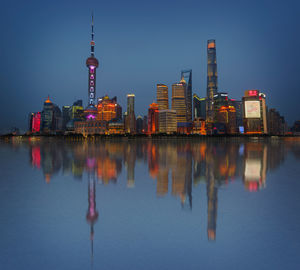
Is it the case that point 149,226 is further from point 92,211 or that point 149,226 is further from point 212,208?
point 212,208

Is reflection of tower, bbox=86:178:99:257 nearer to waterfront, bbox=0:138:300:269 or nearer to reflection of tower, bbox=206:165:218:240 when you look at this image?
waterfront, bbox=0:138:300:269

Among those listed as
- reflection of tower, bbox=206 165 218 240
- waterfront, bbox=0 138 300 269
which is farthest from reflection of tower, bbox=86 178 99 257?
reflection of tower, bbox=206 165 218 240

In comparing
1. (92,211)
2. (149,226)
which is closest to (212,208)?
(149,226)

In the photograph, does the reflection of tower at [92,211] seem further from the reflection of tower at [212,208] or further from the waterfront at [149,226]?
the reflection of tower at [212,208]

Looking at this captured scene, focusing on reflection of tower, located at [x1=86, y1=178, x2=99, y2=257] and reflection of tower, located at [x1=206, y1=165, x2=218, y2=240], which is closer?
reflection of tower, located at [x1=206, y1=165, x2=218, y2=240]

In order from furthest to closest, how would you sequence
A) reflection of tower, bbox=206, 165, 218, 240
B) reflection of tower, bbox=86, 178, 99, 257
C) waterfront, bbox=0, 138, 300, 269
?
reflection of tower, bbox=86, 178, 99, 257 < reflection of tower, bbox=206, 165, 218, 240 < waterfront, bbox=0, 138, 300, 269

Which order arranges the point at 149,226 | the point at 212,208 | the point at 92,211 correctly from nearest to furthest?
the point at 149,226 < the point at 92,211 < the point at 212,208

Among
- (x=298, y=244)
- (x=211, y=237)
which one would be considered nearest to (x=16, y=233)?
(x=211, y=237)

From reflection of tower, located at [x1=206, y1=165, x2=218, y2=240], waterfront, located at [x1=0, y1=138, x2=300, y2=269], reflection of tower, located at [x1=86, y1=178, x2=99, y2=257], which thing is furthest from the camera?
reflection of tower, located at [x1=86, y1=178, x2=99, y2=257]

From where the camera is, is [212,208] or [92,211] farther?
[212,208]

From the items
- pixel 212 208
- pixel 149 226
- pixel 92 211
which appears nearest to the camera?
pixel 149 226

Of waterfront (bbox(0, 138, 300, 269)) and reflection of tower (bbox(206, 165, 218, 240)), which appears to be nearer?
waterfront (bbox(0, 138, 300, 269))

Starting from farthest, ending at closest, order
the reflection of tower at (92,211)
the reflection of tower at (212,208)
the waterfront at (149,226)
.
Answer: the reflection of tower at (92,211) → the reflection of tower at (212,208) → the waterfront at (149,226)

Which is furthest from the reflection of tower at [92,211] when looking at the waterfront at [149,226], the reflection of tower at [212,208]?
the reflection of tower at [212,208]
